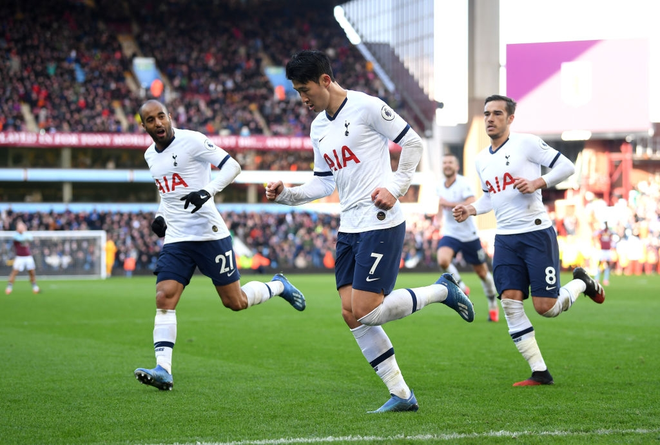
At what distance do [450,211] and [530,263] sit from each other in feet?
20.8

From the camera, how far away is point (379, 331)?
19.6 ft

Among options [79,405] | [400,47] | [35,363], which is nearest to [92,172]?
[400,47]

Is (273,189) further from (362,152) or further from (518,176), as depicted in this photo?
(518,176)

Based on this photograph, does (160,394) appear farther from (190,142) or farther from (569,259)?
(569,259)

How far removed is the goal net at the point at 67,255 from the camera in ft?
106

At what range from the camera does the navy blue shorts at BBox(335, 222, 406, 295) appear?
5625 mm

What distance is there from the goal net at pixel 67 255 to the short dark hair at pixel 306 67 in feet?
93.4

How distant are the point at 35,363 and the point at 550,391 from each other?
5316 millimetres

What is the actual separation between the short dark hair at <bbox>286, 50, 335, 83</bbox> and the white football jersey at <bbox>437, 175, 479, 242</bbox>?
8.21 metres

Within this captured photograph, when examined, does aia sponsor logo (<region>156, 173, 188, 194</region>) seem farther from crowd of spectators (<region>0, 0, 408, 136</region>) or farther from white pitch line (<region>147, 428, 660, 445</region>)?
crowd of spectators (<region>0, 0, 408, 136</region>)

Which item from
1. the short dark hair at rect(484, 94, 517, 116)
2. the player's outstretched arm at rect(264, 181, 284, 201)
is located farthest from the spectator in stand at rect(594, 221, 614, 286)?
the player's outstretched arm at rect(264, 181, 284, 201)

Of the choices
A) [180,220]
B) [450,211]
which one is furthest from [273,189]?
[450,211]

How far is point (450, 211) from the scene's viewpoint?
1361cm

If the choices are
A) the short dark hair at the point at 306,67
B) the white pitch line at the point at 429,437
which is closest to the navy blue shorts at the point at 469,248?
the short dark hair at the point at 306,67
